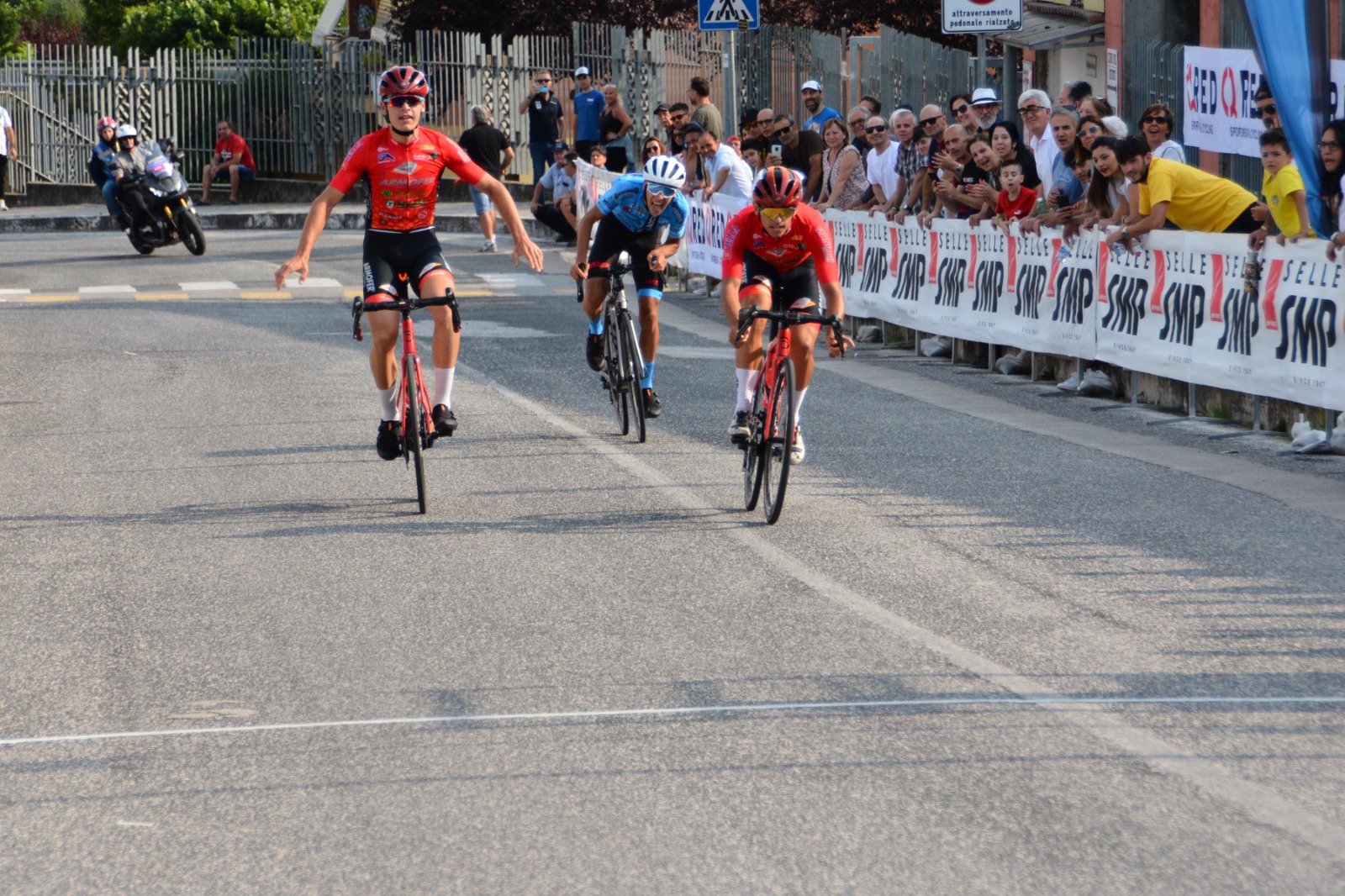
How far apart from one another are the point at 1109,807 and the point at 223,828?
7.27ft

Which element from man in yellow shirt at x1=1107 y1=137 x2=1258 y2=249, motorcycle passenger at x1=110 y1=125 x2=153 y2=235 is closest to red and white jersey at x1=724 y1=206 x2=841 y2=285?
man in yellow shirt at x1=1107 y1=137 x2=1258 y2=249

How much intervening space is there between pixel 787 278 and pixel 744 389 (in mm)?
626

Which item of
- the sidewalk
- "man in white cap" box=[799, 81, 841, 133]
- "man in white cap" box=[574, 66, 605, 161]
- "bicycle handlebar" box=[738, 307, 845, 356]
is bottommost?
"bicycle handlebar" box=[738, 307, 845, 356]

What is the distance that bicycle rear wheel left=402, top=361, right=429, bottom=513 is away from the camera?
9.05 metres

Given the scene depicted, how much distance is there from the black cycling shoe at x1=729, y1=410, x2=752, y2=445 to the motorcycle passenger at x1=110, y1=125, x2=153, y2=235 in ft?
55.7

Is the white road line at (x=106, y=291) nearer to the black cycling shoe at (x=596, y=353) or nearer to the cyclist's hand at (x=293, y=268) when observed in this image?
the black cycling shoe at (x=596, y=353)

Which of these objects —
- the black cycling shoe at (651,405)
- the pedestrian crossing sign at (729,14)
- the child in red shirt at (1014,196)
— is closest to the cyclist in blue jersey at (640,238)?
the black cycling shoe at (651,405)

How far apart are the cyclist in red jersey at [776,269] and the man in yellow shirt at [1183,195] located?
3.65m

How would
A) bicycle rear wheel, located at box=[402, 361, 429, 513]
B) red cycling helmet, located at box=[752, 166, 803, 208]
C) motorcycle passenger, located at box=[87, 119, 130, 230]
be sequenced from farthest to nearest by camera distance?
motorcycle passenger, located at box=[87, 119, 130, 230]
red cycling helmet, located at box=[752, 166, 803, 208]
bicycle rear wheel, located at box=[402, 361, 429, 513]

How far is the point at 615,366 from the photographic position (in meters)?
11.6

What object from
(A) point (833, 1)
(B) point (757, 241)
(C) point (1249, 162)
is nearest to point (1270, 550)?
(B) point (757, 241)

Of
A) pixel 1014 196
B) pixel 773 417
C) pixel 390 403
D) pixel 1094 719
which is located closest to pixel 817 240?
pixel 773 417

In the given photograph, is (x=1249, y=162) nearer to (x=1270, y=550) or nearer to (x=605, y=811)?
(x=1270, y=550)

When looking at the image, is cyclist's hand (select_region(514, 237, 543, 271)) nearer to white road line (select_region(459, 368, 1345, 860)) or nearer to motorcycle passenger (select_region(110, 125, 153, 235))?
white road line (select_region(459, 368, 1345, 860))
